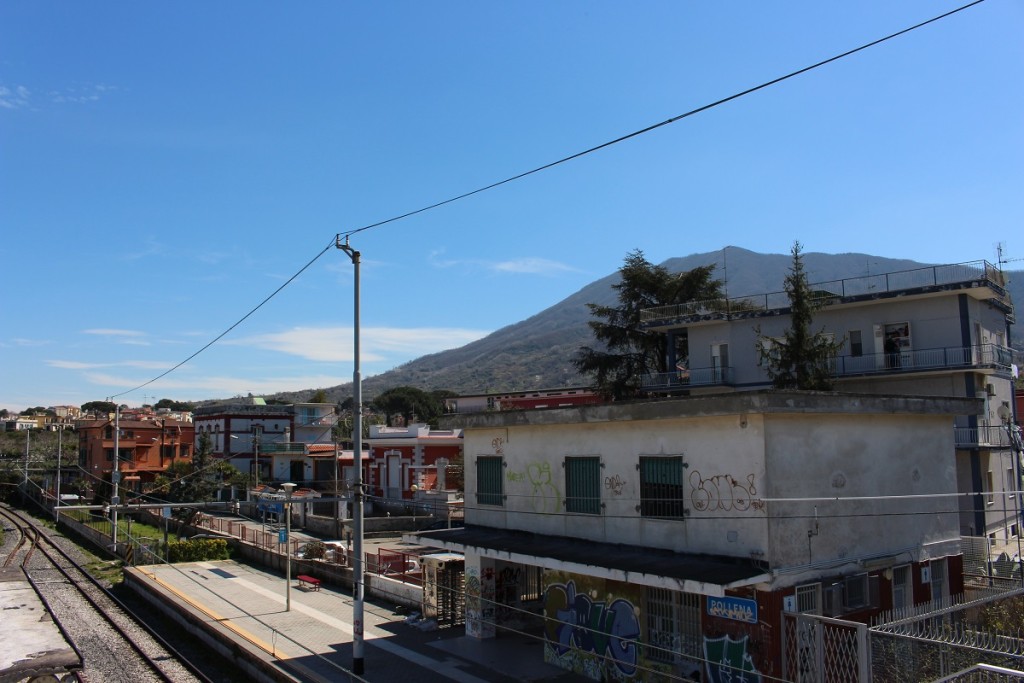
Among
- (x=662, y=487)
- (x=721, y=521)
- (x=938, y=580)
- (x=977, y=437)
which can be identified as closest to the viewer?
(x=721, y=521)

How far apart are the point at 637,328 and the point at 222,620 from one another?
115ft

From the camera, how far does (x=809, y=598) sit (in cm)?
1410

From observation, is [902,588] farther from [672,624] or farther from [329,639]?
[329,639]

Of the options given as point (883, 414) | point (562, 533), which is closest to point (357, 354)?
point (562, 533)

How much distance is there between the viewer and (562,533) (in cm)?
1819

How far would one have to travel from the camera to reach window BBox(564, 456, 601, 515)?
17281mm

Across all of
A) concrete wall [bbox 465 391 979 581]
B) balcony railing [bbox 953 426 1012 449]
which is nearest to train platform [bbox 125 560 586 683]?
concrete wall [bbox 465 391 979 581]

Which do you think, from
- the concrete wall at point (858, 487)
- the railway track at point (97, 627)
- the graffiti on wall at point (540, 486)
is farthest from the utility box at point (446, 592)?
the concrete wall at point (858, 487)

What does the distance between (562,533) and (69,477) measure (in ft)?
235

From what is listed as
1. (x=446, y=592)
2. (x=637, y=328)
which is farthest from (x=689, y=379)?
(x=446, y=592)

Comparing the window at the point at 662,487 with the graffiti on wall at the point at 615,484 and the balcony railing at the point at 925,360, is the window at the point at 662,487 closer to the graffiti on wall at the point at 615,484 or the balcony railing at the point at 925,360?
the graffiti on wall at the point at 615,484

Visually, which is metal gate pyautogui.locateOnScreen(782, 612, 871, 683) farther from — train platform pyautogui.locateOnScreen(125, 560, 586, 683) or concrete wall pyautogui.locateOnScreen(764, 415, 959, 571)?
train platform pyautogui.locateOnScreen(125, 560, 586, 683)

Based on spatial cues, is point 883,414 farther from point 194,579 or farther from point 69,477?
point 69,477

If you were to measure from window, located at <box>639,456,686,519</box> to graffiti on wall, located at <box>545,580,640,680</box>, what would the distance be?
2138 mm
